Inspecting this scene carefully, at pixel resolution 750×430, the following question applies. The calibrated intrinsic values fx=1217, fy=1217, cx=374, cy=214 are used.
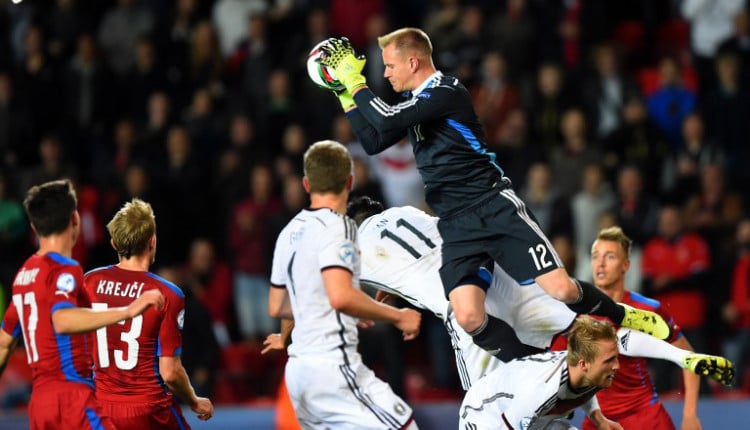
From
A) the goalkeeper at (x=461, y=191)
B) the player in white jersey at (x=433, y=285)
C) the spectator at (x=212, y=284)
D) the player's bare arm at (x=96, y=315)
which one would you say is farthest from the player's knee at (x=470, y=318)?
the spectator at (x=212, y=284)

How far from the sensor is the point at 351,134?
1386 centimetres

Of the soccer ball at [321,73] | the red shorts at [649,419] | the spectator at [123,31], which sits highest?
the spectator at [123,31]

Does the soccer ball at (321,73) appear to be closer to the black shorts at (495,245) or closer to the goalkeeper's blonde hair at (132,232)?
the black shorts at (495,245)

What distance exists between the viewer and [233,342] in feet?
44.3

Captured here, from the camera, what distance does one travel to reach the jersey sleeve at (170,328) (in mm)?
7289

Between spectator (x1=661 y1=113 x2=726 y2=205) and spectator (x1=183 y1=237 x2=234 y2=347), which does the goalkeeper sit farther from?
spectator (x1=183 y1=237 x2=234 y2=347)

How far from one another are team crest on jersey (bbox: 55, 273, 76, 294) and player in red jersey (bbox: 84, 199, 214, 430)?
557 millimetres

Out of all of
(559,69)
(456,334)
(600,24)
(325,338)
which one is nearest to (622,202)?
(559,69)

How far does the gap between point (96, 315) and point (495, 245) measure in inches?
109

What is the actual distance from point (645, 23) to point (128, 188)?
23.0 feet

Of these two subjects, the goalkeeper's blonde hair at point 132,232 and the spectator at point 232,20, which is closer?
the goalkeeper's blonde hair at point 132,232

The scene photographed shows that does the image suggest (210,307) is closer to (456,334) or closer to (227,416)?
(227,416)

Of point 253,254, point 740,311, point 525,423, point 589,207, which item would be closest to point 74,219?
point 525,423

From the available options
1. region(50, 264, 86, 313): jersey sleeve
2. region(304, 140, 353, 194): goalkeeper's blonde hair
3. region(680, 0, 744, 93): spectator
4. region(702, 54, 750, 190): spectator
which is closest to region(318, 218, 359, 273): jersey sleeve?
region(304, 140, 353, 194): goalkeeper's blonde hair
